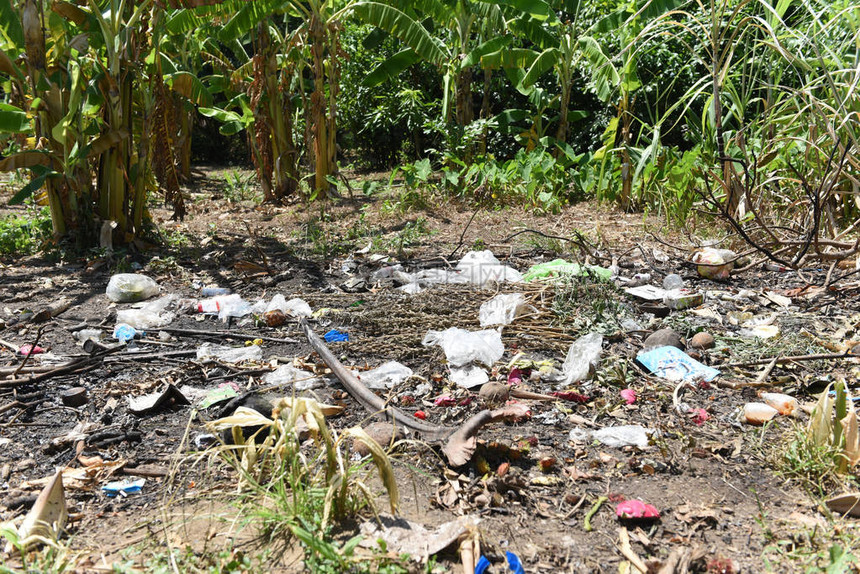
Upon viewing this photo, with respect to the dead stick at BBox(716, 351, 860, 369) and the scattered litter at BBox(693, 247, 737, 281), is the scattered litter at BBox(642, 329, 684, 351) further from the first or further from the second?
the scattered litter at BBox(693, 247, 737, 281)

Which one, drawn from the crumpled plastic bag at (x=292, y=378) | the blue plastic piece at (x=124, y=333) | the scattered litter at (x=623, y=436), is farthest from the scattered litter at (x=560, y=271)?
the blue plastic piece at (x=124, y=333)

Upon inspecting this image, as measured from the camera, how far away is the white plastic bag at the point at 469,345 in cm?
274

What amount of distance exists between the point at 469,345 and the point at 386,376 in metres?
0.38

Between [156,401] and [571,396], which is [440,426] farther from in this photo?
[156,401]

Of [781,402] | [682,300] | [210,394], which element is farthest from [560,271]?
[210,394]

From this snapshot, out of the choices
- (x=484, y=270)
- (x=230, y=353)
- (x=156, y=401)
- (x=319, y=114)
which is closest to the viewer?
(x=156, y=401)

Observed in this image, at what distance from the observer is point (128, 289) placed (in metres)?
3.80

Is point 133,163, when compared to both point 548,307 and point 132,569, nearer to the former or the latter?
point 548,307

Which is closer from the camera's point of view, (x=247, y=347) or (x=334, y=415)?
(x=334, y=415)

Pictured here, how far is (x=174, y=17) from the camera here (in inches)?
249

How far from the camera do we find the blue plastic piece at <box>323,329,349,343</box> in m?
3.09

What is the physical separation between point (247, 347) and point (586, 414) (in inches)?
61.4

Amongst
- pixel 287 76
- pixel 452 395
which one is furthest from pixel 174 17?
pixel 452 395

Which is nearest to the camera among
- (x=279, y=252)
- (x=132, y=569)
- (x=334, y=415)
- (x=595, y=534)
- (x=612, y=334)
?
(x=132, y=569)
